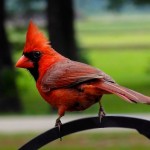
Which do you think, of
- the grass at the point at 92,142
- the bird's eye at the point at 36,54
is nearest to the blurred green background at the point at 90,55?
the grass at the point at 92,142

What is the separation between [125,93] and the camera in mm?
3115

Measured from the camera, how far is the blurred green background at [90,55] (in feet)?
42.5

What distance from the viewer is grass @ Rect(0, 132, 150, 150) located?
1205cm

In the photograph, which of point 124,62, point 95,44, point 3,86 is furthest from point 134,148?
point 95,44

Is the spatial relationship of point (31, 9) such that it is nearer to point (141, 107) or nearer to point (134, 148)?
point (141, 107)

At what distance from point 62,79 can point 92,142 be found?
30.3 ft

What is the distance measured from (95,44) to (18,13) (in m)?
31.3

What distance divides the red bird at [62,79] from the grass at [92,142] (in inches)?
329

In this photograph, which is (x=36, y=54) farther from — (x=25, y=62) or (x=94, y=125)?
(x=94, y=125)

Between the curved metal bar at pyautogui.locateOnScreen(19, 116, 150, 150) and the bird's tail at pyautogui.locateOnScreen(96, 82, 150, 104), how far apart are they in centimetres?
12

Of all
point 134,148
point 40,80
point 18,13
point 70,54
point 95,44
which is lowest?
point 95,44

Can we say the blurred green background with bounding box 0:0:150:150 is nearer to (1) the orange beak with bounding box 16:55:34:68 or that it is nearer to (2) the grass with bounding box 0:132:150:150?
(2) the grass with bounding box 0:132:150:150

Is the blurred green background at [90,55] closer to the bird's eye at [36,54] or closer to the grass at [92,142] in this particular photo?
the grass at [92,142]

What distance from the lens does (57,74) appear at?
3328 millimetres
